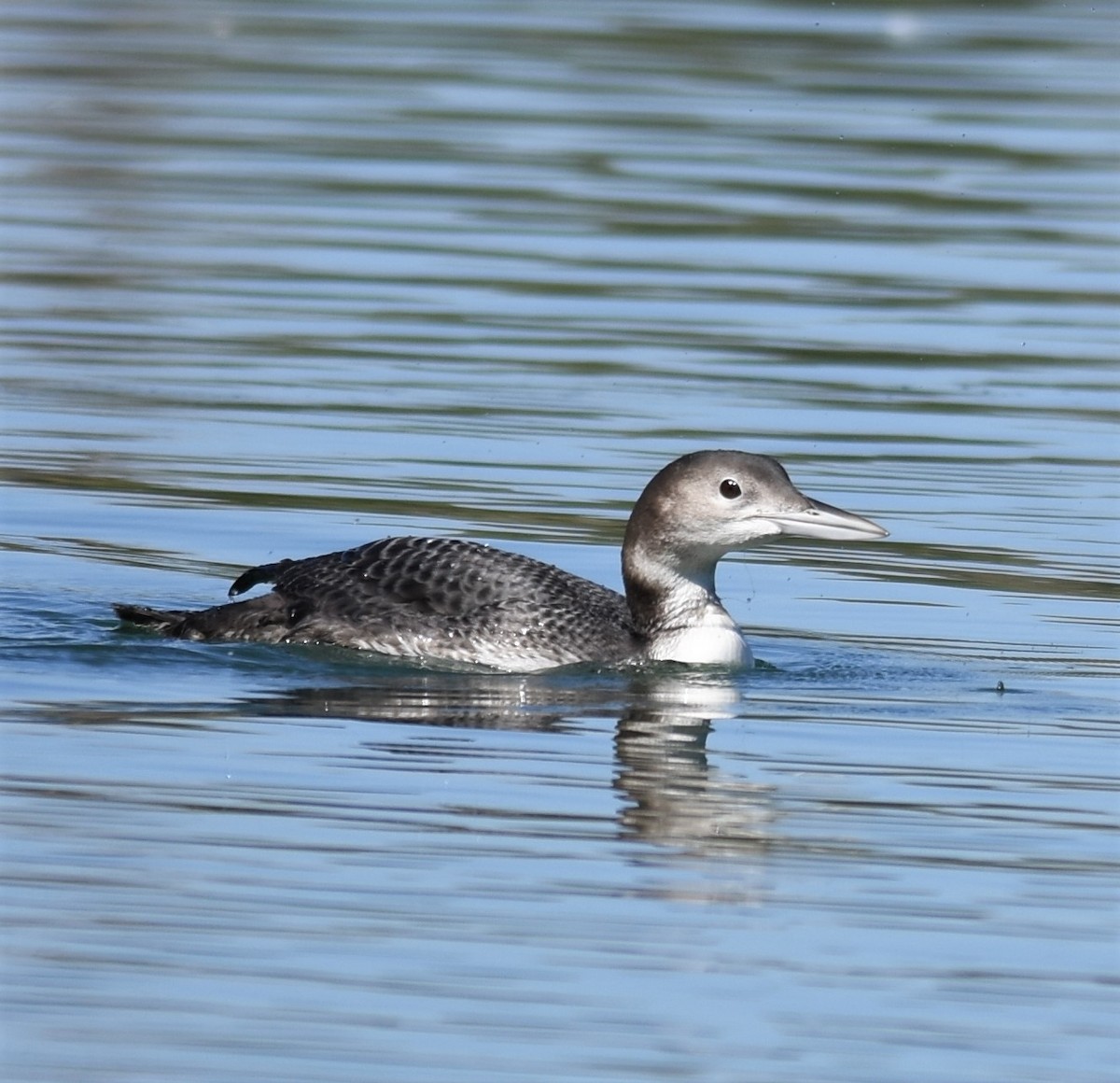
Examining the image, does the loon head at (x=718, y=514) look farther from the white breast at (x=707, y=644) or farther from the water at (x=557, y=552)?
the water at (x=557, y=552)

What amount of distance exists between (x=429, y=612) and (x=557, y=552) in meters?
1.77

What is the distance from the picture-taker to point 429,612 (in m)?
10.1

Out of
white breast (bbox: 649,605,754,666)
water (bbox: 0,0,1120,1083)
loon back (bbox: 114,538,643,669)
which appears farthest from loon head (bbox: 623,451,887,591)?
water (bbox: 0,0,1120,1083)

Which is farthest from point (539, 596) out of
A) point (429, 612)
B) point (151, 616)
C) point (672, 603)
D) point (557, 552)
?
point (557, 552)

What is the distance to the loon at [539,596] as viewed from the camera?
392 inches

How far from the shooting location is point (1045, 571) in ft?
37.8

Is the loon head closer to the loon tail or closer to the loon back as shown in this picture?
the loon back

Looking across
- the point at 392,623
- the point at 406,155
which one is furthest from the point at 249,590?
the point at 406,155

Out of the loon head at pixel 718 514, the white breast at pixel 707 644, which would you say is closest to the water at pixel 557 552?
the white breast at pixel 707 644

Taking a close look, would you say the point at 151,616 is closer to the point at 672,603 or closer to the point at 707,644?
the point at 672,603

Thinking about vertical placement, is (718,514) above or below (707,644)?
above

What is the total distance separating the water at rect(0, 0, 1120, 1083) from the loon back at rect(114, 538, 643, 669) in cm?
16

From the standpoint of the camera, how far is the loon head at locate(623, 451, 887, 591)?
9891mm

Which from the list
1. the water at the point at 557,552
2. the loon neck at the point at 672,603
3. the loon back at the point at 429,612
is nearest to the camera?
the water at the point at 557,552
